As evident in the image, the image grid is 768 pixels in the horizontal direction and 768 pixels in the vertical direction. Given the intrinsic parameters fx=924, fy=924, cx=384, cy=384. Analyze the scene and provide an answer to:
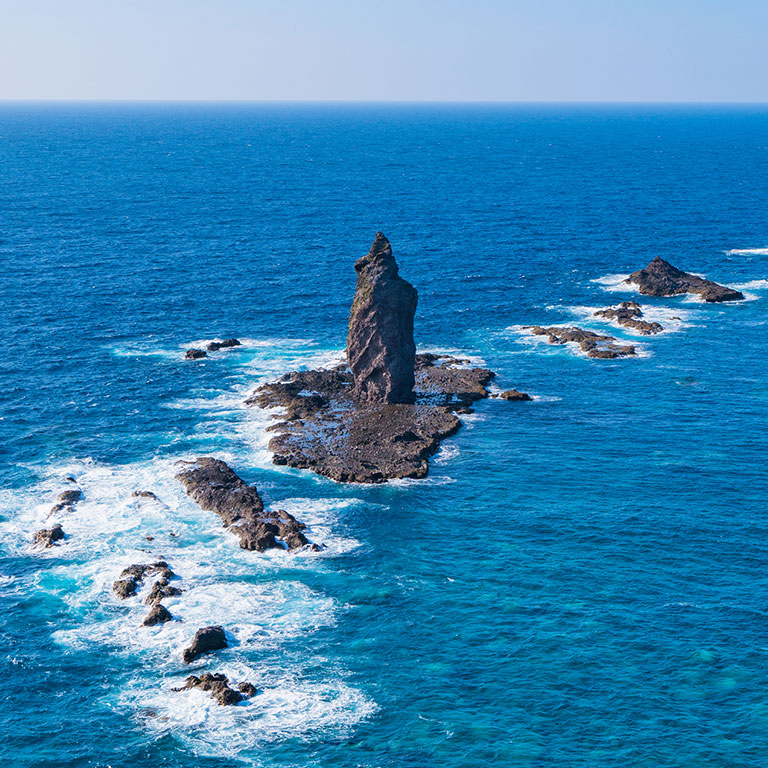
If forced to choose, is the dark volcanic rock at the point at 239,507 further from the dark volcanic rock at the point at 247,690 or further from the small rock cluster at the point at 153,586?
the dark volcanic rock at the point at 247,690

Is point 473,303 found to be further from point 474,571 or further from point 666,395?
point 474,571

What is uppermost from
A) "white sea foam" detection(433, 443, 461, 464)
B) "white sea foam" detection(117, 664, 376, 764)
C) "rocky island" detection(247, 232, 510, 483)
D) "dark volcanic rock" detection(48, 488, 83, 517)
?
"rocky island" detection(247, 232, 510, 483)

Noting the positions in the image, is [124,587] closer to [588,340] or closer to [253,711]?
[253,711]

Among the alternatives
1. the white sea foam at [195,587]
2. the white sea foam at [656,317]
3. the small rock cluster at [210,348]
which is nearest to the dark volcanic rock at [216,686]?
the white sea foam at [195,587]

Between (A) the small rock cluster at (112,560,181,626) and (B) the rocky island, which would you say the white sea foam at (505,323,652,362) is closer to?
(B) the rocky island

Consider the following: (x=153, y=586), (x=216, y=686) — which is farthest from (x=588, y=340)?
(x=216, y=686)

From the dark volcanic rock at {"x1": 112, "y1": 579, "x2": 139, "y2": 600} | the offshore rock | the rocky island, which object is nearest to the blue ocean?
the dark volcanic rock at {"x1": 112, "y1": 579, "x2": 139, "y2": 600}
